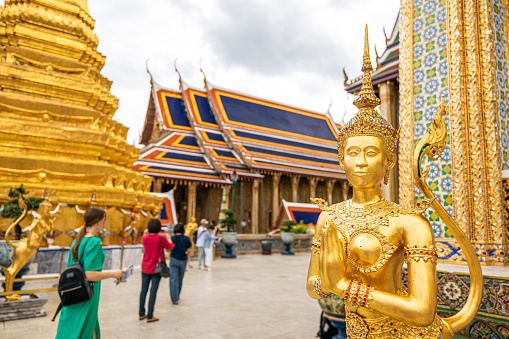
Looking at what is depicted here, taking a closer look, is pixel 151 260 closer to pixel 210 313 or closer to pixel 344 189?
pixel 210 313

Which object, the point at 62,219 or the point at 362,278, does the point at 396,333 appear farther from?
the point at 62,219

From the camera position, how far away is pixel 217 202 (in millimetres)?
19438

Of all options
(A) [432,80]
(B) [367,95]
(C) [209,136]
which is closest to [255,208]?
(C) [209,136]

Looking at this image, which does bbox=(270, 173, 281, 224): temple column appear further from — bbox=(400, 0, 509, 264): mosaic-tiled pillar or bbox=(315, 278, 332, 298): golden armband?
bbox=(315, 278, 332, 298): golden armband

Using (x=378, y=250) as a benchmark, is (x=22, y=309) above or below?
below

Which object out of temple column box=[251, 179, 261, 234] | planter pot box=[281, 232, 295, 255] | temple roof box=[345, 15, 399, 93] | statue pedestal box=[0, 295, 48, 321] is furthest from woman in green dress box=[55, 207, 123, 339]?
temple column box=[251, 179, 261, 234]

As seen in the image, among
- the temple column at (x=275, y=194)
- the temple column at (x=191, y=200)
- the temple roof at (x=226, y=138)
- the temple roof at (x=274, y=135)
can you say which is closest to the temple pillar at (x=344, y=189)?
the temple roof at (x=274, y=135)

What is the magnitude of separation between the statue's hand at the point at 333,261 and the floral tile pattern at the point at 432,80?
165 centimetres

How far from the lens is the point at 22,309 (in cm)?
431

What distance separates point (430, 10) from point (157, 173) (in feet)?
45.8

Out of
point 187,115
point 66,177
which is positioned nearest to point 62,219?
point 66,177

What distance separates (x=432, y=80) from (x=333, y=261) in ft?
6.97

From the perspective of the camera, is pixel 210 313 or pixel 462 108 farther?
pixel 210 313

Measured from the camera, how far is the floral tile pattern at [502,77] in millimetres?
2658
